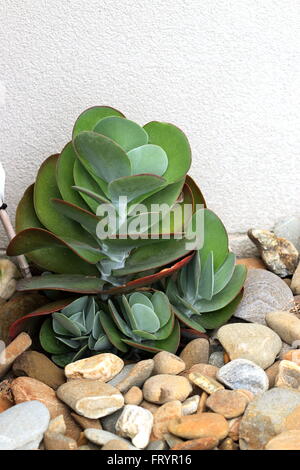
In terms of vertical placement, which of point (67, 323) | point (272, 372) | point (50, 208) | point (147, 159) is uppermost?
point (147, 159)

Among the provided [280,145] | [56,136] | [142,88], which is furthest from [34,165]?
[280,145]

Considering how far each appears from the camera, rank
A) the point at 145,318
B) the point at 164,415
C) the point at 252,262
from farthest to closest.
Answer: the point at 252,262, the point at 145,318, the point at 164,415

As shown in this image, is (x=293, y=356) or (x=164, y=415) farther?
(x=293, y=356)

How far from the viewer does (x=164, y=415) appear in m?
1.26

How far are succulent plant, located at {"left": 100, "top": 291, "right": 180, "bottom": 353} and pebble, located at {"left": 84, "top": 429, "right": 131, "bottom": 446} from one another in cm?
28

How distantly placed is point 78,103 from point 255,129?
480mm

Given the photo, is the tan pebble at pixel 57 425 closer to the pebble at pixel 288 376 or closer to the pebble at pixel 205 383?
the pebble at pixel 205 383

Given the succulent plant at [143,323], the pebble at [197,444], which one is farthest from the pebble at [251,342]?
the pebble at [197,444]

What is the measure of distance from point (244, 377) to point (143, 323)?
252 millimetres

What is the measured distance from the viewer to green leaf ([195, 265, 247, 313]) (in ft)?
5.18

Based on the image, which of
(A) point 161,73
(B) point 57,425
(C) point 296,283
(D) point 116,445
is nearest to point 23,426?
(B) point 57,425

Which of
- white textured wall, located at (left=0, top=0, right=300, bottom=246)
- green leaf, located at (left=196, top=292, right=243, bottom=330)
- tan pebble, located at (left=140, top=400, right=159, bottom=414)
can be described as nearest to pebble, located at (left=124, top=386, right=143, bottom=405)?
tan pebble, located at (left=140, top=400, right=159, bottom=414)

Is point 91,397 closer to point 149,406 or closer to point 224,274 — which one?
point 149,406

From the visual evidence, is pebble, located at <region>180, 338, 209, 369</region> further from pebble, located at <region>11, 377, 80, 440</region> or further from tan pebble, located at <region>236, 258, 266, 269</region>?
tan pebble, located at <region>236, 258, 266, 269</region>
